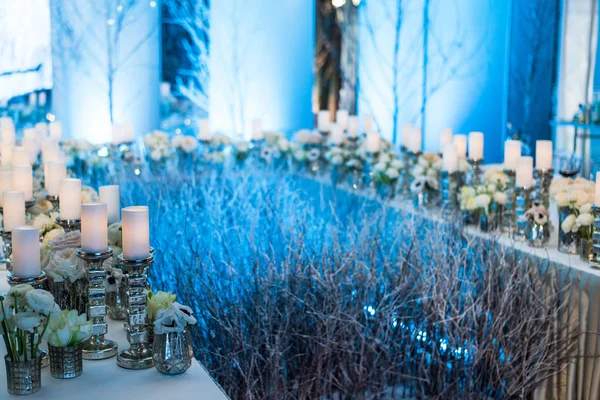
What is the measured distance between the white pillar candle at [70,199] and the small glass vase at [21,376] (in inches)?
31.4

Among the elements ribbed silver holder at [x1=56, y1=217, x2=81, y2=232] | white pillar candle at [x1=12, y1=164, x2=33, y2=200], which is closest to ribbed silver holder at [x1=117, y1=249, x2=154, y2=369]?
ribbed silver holder at [x1=56, y1=217, x2=81, y2=232]

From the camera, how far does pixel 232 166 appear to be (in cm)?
509

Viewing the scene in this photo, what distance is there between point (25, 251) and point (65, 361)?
0.28 meters

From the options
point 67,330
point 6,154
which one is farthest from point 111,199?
point 6,154

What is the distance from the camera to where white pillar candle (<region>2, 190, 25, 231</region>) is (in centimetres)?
219

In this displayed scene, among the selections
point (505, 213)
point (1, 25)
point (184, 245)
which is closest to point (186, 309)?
point (184, 245)

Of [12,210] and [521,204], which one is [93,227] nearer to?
[12,210]

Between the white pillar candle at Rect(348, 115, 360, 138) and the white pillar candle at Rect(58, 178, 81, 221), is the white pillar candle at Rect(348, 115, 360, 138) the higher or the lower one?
the higher one

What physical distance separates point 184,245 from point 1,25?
4.41 m

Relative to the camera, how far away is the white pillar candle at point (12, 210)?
2191 millimetres

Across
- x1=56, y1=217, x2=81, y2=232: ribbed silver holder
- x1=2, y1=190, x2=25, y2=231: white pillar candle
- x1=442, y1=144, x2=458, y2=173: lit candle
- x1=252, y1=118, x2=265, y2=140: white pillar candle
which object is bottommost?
x1=56, y1=217, x2=81, y2=232: ribbed silver holder

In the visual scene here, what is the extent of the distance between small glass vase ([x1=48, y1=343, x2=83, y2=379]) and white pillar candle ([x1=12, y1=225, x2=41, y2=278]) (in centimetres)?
22

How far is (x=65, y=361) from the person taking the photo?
5.19 feet

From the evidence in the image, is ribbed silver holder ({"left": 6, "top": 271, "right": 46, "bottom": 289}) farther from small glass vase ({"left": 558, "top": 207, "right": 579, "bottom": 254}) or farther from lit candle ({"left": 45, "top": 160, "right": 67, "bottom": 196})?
small glass vase ({"left": 558, "top": 207, "right": 579, "bottom": 254})
